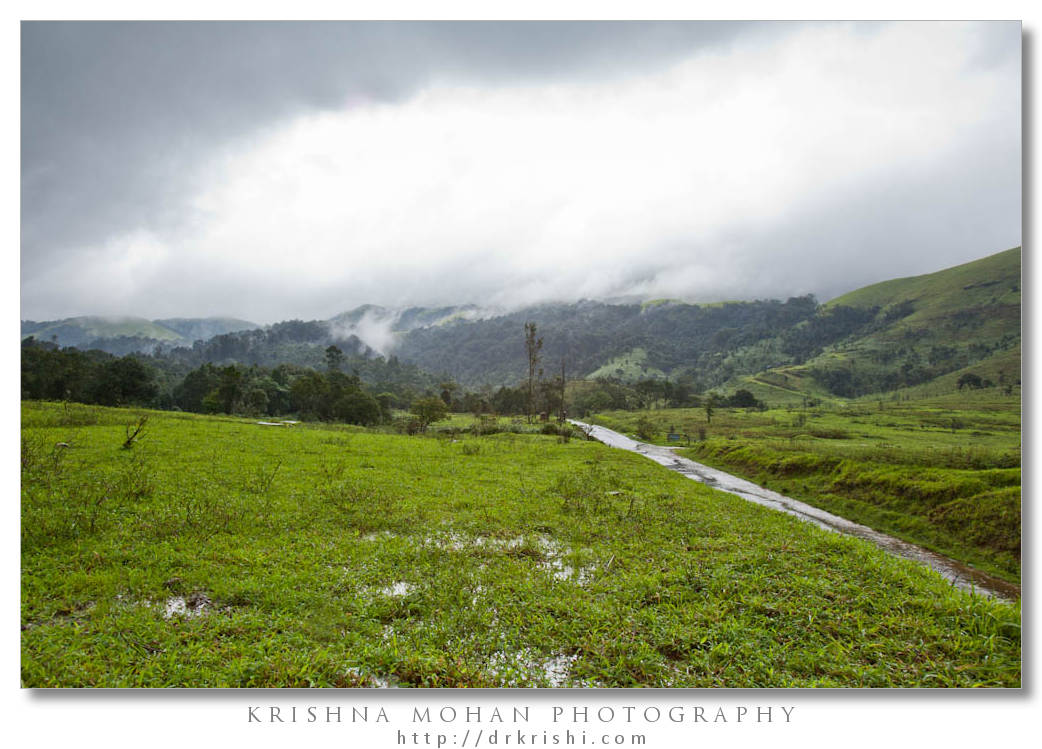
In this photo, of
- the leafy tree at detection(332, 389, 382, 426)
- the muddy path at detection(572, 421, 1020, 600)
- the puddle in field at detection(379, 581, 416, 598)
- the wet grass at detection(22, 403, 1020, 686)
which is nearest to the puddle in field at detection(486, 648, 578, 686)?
the wet grass at detection(22, 403, 1020, 686)

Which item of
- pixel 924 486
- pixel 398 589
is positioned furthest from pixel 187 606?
pixel 924 486

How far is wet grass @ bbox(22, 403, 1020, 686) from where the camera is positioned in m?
4.72

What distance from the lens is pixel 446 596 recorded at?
611cm

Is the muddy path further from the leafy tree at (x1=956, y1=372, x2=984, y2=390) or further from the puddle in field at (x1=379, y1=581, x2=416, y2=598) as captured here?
the leafy tree at (x1=956, y1=372, x2=984, y2=390)

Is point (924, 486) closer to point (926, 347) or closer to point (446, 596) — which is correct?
point (446, 596)

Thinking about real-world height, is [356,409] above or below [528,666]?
above

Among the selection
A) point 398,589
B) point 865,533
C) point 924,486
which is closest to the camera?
point 398,589

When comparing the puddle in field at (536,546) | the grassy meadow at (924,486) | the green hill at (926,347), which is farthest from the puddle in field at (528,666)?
the green hill at (926,347)

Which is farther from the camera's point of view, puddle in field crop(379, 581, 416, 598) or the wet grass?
puddle in field crop(379, 581, 416, 598)

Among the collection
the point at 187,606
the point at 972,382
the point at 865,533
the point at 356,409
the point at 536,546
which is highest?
the point at 356,409

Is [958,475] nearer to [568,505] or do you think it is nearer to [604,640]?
[568,505]

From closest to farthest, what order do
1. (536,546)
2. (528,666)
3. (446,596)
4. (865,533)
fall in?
(528,666)
(446,596)
(536,546)
(865,533)

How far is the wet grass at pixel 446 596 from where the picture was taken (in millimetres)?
4723

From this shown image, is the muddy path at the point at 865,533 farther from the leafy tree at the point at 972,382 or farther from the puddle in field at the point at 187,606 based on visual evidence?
the leafy tree at the point at 972,382
